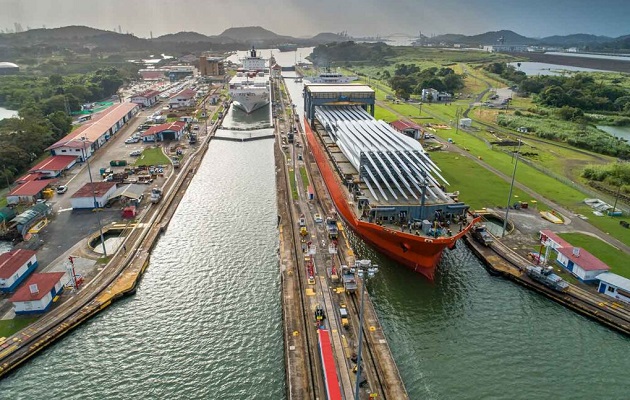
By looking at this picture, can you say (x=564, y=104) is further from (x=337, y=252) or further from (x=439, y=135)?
(x=337, y=252)

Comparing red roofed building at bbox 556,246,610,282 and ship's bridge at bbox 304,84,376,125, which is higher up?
ship's bridge at bbox 304,84,376,125

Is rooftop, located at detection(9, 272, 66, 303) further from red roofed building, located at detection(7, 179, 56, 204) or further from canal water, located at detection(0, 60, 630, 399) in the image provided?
red roofed building, located at detection(7, 179, 56, 204)

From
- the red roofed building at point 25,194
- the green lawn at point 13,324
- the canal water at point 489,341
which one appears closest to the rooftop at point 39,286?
the green lawn at point 13,324

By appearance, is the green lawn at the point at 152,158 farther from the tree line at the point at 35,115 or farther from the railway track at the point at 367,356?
the railway track at the point at 367,356

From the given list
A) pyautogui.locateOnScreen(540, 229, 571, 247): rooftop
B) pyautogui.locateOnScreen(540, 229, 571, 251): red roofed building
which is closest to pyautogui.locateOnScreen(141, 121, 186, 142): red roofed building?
pyautogui.locateOnScreen(540, 229, 571, 251): red roofed building

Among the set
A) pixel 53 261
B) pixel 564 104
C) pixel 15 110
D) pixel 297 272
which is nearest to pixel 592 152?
pixel 564 104

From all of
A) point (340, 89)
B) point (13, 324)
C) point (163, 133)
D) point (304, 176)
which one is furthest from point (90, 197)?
point (340, 89)
